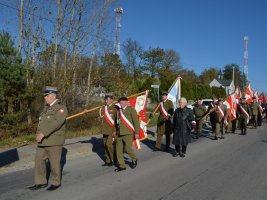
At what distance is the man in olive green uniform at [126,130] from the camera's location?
9.24 m

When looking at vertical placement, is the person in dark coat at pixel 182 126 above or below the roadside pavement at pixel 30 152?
above

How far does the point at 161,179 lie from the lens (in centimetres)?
825

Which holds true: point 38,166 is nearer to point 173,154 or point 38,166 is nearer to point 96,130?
point 173,154

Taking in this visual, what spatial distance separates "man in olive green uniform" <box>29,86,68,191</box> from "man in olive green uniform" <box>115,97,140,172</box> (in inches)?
84.9

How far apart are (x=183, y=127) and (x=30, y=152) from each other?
4.28 metres

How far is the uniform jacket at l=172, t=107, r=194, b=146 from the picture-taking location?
37.1 ft

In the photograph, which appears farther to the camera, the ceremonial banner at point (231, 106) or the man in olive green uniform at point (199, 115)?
the ceremonial banner at point (231, 106)

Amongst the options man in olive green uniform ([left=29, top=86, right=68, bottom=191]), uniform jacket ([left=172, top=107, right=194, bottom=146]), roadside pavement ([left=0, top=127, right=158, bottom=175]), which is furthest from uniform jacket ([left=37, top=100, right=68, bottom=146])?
uniform jacket ([left=172, top=107, right=194, bottom=146])

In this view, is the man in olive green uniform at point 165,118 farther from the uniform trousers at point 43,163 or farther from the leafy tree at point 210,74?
the leafy tree at point 210,74

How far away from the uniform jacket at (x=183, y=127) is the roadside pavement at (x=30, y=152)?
260cm

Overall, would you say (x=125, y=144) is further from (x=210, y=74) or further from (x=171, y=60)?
(x=210, y=74)

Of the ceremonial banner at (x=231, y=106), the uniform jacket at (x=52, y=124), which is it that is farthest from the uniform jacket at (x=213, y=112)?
the uniform jacket at (x=52, y=124)

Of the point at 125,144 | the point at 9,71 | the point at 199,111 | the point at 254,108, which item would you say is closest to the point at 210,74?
the point at 254,108

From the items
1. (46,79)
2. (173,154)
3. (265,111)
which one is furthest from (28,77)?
(265,111)
